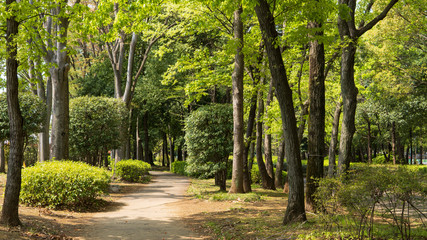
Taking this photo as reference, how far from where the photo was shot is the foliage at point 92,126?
53.7 feet

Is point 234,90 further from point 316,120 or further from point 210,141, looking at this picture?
point 316,120

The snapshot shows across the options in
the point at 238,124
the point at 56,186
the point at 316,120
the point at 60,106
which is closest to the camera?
the point at 316,120

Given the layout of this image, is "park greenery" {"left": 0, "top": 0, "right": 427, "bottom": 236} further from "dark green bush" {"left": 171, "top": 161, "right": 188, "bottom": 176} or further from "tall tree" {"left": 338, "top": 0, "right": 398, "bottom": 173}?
"dark green bush" {"left": 171, "top": 161, "right": 188, "bottom": 176}

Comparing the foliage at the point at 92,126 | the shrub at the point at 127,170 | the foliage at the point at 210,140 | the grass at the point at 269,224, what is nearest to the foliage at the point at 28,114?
the foliage at the point at 92,126

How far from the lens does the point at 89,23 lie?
877 cm

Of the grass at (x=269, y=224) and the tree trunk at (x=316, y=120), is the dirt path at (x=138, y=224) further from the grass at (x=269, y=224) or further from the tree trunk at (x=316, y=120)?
the tree trunk at (x=316, y=120)

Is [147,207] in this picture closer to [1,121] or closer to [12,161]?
[12,161]

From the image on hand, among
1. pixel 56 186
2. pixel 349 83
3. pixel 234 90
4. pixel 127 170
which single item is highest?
pixel 234 90

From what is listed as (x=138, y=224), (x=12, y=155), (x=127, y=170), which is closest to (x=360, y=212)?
(x=138, y=224)

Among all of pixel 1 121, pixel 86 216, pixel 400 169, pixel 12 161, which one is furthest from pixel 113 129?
pixel 400 169

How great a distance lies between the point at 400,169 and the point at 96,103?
14.8 metres

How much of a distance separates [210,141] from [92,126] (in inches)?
242

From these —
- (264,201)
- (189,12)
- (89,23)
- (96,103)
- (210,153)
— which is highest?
(189,12)

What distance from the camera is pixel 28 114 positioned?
1421 cm
